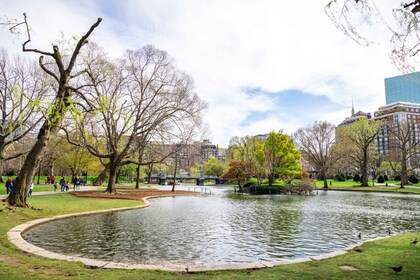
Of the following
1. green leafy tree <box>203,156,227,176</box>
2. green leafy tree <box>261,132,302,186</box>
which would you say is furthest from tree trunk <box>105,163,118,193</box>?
green leafy tree <box>203,156,227,176</box>

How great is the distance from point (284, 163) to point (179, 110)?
946 inches

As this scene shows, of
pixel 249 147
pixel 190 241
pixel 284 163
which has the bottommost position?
pixel 190 241

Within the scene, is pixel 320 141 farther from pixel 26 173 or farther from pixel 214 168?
pixel 26 173

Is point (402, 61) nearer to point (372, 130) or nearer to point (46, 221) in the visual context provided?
point (46, 221)

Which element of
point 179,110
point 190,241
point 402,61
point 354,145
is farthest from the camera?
point 354,145

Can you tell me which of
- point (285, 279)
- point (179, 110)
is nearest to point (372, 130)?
point (179, 110)

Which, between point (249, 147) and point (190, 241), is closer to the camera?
point (190, 241)

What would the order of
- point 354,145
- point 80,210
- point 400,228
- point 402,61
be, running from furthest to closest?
point 354,145, point 80,210, point 400,228, point 402,61

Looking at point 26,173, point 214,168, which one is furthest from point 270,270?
point 214,168

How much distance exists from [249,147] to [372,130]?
958 inches

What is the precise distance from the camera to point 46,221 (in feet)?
47.2

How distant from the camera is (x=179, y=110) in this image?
1280 inches

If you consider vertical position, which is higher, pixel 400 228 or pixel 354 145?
pixel 354 145

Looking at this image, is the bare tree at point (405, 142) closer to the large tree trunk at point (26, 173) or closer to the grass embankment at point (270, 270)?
the grass embankment at point (270, 270)
